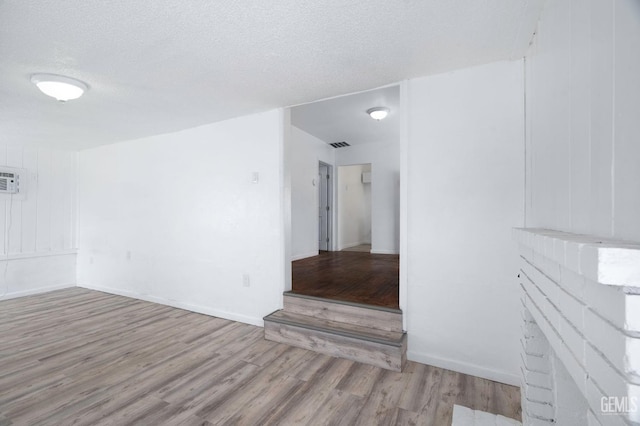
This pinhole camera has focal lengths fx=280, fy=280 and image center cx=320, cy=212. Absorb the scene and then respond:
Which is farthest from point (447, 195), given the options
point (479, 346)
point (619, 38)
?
point (619, 38)

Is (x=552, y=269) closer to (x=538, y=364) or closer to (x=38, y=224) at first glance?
(x=538, y=364)

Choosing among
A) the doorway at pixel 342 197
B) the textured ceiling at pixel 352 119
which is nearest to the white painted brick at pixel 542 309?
the doorway at pixel 342 197

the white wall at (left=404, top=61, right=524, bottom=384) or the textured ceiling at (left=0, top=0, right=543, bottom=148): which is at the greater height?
the textured ceiling at (left=0, top=0, right=543, bottom=148)

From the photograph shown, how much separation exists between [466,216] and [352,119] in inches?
103

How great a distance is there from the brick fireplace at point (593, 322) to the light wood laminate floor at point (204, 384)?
1.06 meters

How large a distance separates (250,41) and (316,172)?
3874 millimetres

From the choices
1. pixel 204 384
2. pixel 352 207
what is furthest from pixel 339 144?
pixel 204 384

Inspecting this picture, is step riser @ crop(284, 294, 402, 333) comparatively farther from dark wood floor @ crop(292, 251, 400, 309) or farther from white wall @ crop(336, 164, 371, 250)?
white wall @ crop(336, 164, 371, 250)

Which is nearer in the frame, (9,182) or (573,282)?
(573,282)

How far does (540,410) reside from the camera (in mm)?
1392

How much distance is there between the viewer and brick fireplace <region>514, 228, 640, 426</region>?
0.50m

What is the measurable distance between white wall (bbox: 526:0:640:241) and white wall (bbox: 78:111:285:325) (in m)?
2.42

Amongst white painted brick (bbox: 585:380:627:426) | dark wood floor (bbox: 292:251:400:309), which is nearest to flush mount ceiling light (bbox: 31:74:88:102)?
dark wood floor (bbox: 292:251:400:309)

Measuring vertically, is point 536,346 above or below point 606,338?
below
